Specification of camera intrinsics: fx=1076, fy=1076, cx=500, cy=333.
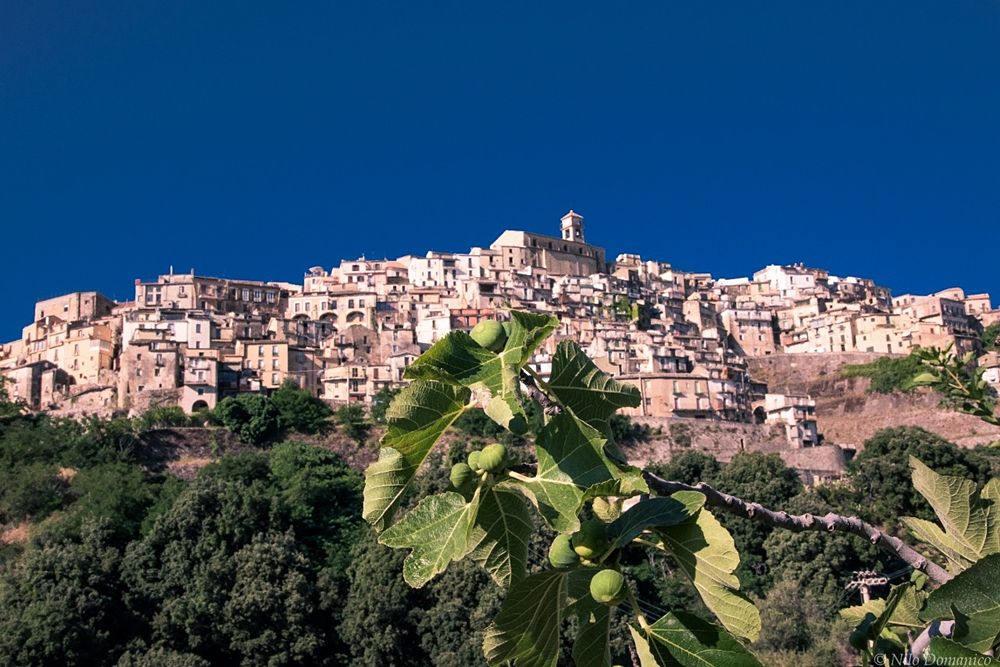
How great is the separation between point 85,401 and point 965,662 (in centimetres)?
5906

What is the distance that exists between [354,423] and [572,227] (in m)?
36.4

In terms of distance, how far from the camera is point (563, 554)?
1.90 m

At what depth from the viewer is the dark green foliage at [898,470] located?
135 feet

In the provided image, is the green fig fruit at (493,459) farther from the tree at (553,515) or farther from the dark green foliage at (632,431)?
the dark green foliage at (632,431)

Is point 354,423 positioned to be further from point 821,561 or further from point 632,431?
point 821,561

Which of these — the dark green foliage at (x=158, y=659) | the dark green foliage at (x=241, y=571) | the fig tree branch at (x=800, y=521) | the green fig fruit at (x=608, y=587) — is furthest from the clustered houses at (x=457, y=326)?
the green fig fruit at (x=608, y=587)

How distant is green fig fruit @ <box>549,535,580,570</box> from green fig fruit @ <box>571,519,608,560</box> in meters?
0.01

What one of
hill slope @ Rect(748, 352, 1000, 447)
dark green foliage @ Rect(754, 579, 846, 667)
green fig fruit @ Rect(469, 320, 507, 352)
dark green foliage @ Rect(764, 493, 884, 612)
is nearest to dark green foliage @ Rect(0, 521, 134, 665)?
dark green foliage @ Rect(754, 579, 846, 667)

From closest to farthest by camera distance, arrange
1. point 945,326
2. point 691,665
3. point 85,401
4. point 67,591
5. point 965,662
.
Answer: point 965,662 < point 691,665 < point 67,591 < point 85,401 < point 945,326

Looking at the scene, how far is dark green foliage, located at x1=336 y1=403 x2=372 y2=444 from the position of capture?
51500 millimetres

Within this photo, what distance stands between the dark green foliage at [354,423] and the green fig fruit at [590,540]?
50059 mm

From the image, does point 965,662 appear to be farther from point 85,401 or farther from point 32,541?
point 85,401

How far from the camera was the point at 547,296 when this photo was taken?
69500 millimetres

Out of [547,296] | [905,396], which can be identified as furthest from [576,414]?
[547,296]
